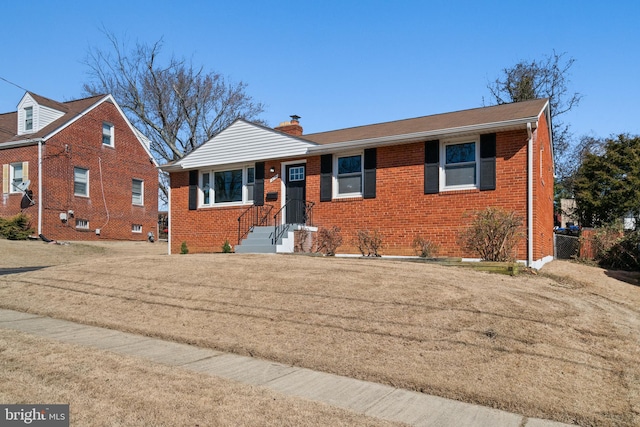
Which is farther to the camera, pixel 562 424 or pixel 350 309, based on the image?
pixel 350 309

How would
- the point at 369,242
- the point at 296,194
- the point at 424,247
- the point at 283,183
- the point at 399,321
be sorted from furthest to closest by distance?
the point at 283,183, the point at 296,194, the point at 369,242, the point at 424,247, the point at 399,321

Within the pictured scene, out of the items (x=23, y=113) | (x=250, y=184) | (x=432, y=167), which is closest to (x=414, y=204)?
(x=432, y=167)

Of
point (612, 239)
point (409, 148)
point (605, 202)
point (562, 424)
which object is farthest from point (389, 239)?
point (605, 202)

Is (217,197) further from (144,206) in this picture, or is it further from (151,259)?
(144,206)

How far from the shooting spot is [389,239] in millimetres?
12992

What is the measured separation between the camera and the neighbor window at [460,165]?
1201 centimetres

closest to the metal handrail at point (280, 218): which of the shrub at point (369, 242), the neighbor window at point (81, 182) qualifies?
the shrub at point (369, 242)

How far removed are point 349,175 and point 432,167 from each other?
261cm

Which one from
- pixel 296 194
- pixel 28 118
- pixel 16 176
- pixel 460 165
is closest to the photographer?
pixel 460 165

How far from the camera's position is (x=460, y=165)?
12.2 m

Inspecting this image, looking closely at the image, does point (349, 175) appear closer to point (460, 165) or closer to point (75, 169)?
point (460, 165)

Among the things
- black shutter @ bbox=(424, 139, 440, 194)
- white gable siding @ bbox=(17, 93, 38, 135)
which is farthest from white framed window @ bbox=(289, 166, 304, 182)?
white gable siding @ bbox=(17, 93, 38, 135)

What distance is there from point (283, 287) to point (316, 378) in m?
3.07

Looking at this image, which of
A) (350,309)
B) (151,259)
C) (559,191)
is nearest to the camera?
(350,309)
